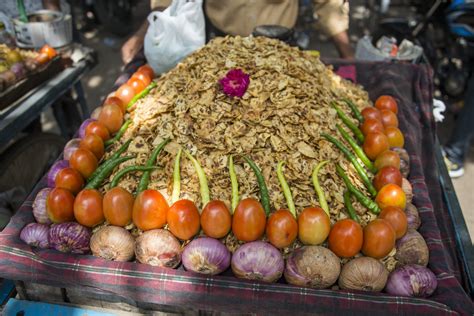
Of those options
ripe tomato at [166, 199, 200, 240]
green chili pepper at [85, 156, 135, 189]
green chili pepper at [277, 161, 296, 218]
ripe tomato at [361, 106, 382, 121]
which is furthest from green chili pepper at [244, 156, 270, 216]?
ripe tomato at [361, 106, 382, 121]

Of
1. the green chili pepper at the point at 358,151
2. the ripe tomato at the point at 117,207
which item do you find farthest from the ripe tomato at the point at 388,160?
the ripe tomato at the point at 117,207

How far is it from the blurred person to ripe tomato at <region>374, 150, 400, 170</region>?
1.55 meters

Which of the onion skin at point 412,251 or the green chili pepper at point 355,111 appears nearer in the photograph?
the onion skin at point 412,251

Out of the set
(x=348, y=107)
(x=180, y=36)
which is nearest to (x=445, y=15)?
(x=348, y=107)

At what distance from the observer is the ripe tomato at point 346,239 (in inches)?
64.3

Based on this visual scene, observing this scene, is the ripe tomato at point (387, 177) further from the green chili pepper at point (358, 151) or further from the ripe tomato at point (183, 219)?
the ripe tomato at point (183, 219)

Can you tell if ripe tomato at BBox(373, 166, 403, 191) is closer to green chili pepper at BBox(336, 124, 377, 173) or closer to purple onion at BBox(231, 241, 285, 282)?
green chili pepper at BBox(336, 124, 377, 173)

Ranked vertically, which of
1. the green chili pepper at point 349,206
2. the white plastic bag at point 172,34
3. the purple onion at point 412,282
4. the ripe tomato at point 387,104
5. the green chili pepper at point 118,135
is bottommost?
the ripe tomato at point 387,104

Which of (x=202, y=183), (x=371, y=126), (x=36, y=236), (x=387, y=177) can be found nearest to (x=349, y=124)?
(x=371, y=126)

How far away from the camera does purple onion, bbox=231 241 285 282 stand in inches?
62.2

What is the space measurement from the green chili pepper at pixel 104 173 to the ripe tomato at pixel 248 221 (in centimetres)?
64

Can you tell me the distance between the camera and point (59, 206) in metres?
1.74

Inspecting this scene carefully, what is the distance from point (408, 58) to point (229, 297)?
111 inches

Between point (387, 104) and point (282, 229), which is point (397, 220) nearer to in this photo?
point (282, 229)
